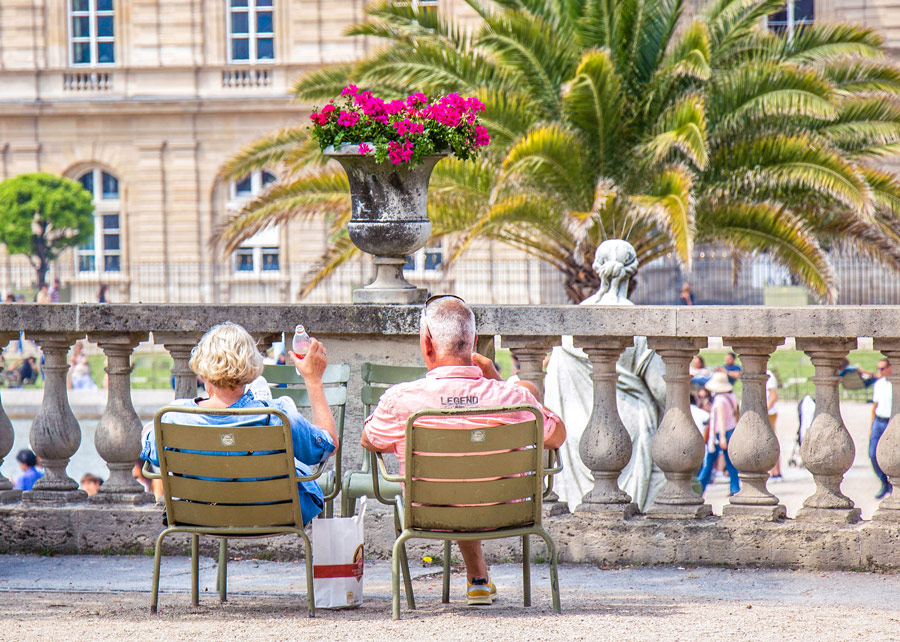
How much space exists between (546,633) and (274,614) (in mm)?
1053

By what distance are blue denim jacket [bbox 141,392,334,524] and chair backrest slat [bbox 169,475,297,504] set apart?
0.11 m

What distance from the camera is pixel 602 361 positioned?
5.56m

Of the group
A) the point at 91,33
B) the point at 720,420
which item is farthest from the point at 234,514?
the point at 91,33

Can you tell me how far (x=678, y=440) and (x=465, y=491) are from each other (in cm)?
148

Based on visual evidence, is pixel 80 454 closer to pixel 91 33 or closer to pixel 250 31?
pixel 250 31

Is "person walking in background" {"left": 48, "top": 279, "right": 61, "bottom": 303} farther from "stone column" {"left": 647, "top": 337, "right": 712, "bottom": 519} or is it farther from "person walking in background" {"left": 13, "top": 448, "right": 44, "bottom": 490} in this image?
"stone column" {"left": 647, "top": 337, "right": 712, "bottom": 519}

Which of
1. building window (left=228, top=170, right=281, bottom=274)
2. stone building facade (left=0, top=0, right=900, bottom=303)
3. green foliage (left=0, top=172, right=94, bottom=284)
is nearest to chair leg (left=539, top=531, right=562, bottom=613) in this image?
green foliage (left=0, top=172, right=94, bottom=284)

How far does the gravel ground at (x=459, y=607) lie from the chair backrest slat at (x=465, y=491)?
407 millimetres

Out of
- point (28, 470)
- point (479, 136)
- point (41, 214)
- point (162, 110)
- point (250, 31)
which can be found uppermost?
point (250, 31)

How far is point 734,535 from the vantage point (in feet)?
17.7

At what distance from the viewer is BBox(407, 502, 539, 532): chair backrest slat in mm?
4320

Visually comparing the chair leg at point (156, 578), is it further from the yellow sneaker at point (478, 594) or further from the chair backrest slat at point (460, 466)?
the yellow sneaker at point (478, 594)

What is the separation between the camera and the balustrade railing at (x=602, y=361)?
Result: 5266 millimetres

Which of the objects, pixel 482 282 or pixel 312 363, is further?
pixel 482 282
